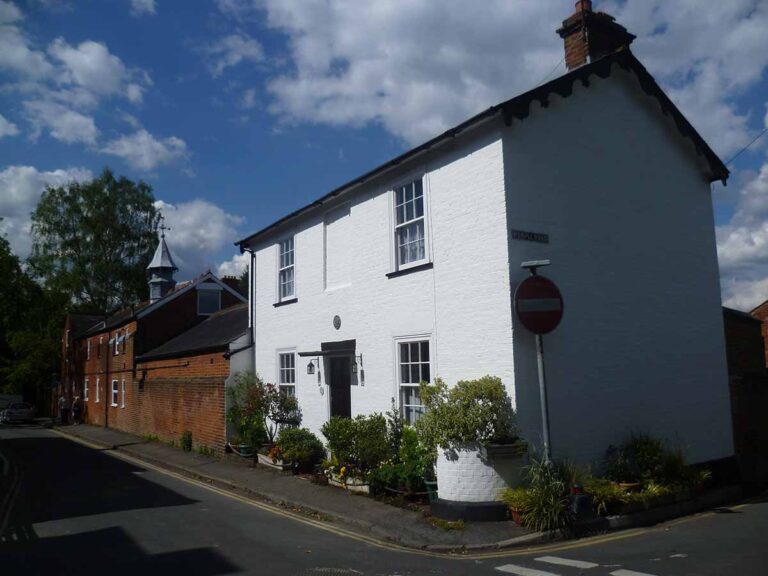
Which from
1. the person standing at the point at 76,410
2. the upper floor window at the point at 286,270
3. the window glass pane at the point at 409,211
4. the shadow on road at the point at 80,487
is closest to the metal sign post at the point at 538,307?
the window glass pane at the point at 409,211

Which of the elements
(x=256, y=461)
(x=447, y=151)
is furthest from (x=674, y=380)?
(x=256, y=461)

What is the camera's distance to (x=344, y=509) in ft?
35.2

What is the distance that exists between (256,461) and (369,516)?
663 centimetres

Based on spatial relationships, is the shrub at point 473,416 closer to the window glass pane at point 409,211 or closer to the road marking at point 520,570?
the road marking at point 520,570

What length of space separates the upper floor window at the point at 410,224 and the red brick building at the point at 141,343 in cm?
986

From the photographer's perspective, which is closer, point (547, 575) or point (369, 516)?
point (547, 575)

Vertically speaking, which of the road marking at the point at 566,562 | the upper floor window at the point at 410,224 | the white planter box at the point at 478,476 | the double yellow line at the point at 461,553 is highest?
the upper floor window at the point at 410,224

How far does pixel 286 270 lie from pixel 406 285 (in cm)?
589

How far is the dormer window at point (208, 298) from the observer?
30141mm

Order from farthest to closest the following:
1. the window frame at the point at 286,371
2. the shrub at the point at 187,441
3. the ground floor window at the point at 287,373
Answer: the shrub at the point at 187,441
the ground floor window at the point at 287,373
the window frame at the point at 286,371

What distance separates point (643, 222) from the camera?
40.0 feet

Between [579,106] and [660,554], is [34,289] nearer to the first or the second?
[579,106]

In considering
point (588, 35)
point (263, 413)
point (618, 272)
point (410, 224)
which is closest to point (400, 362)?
point (410, 224)

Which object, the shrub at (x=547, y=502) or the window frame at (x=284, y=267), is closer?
the shrub at (x=547, y=502)
